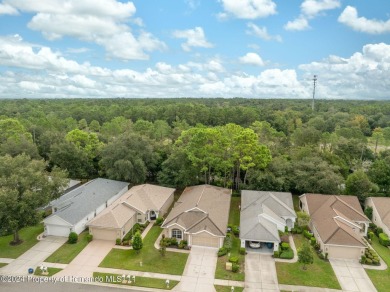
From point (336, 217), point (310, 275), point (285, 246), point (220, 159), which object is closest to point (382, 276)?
point (310, 275)

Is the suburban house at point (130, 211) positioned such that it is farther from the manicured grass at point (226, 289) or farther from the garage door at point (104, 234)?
the manicured grass at point (226, 289)

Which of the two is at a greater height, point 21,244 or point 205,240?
point 205,240

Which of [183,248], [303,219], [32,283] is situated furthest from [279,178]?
[32,283]

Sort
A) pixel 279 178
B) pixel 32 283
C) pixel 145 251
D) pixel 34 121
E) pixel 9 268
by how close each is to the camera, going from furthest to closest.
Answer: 1. pixel 34 121
2. pixel 279 178
3. pixel 145 251
4. pixel 9 268
5. pixel 32 283

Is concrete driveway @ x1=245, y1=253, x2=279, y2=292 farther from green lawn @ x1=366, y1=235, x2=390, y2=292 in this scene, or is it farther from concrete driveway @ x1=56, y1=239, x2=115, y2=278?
concrete driveway @ x1=56, y1=239, x2=115, y2=278

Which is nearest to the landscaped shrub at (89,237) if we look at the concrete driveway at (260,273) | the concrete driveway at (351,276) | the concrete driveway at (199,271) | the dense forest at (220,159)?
the concrete driveway at (199,271)

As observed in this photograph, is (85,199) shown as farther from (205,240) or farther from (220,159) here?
(220,159)

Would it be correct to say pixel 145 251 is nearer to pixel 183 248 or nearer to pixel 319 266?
pixel 183 248
